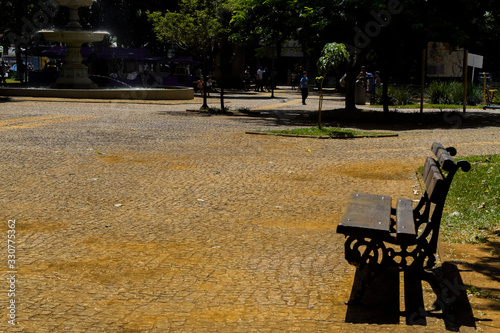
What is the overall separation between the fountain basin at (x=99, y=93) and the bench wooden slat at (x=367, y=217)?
2773 cm

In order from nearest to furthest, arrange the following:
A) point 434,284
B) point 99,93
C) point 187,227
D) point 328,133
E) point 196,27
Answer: point 434,284, point 187,227, point 328,133, point 196,27, point 99,93

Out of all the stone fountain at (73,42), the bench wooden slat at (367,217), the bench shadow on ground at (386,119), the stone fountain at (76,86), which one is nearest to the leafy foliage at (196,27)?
the bench shadow on ground at (386,119)

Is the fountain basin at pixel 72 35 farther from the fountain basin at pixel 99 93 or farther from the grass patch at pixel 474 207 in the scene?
the grass patch at pixel 474 207

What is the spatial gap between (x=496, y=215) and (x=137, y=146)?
8823 mm

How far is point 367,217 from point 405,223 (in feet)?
1.03

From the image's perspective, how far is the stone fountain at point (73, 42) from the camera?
115 ft

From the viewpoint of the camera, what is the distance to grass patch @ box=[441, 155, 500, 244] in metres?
7.43

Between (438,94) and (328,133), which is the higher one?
(438,94)

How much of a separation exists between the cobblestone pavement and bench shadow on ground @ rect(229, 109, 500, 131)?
17.4 feet

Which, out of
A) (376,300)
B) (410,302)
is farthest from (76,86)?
(410,302)

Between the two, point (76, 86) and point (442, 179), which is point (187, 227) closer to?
point (442, 179)

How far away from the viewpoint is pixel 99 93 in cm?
3303

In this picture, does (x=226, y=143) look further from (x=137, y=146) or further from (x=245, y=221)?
(x=245, y=221)

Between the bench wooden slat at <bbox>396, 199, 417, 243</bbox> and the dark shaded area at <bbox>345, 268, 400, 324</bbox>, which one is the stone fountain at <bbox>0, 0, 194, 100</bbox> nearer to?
the bench wooden slat at <bbox>396, 199, 417, 243</bbox>
